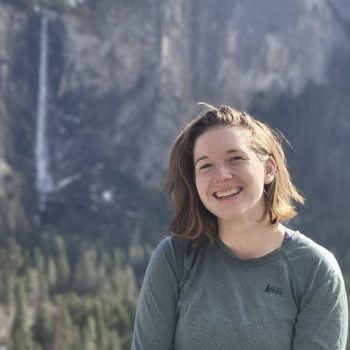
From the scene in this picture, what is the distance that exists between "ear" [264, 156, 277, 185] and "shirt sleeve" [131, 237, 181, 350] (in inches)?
29.3

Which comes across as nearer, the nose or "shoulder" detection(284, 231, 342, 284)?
Answer: "shoulder" detection(284, 231, 342, 284)

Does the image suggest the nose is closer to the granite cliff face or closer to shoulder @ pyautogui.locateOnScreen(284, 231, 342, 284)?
shoulder @ pyautogui.locateOnScreen(284, 231, 342, 284)

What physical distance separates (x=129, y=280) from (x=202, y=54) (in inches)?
1726

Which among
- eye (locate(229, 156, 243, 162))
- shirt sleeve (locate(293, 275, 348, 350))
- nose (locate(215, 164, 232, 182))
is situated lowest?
shirt sleeve (locate(293, 275, 348, 350))

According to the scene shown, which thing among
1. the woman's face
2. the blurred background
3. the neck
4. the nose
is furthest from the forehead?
the blurred background

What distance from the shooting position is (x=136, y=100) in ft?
320

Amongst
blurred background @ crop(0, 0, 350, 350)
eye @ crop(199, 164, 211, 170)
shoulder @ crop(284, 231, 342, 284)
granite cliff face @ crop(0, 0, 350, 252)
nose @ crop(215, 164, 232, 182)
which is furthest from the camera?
granite cliff face @ crop(0, 0, 350, 252)

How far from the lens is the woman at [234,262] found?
3949mm

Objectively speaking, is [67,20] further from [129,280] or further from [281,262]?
[281,262]

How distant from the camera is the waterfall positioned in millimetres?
89500

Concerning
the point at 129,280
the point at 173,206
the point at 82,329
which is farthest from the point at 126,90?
the point at 173,206

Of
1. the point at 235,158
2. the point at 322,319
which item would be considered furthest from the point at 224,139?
the point at 322,319

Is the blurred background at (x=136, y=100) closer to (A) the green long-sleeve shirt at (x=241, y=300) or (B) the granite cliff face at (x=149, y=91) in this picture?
(B) the granite cliff face at (x=149, y=91)

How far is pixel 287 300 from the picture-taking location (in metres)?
3.99
